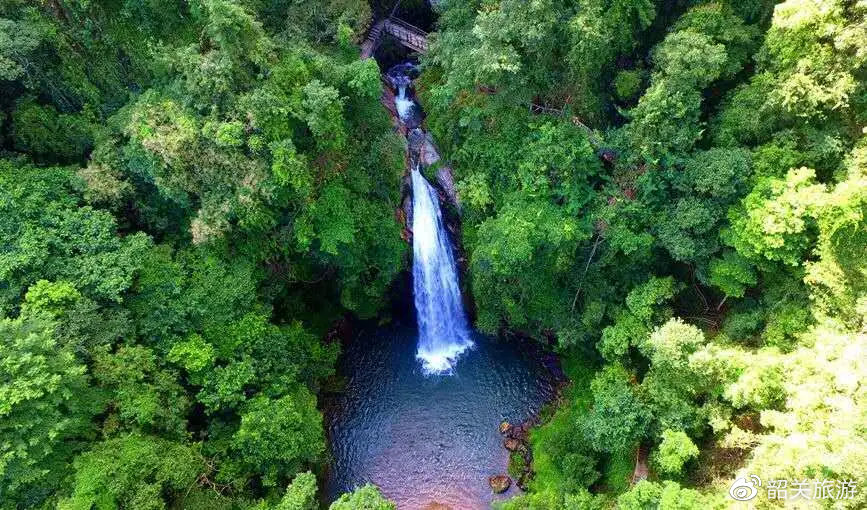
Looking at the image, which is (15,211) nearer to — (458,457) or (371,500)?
(371,500)

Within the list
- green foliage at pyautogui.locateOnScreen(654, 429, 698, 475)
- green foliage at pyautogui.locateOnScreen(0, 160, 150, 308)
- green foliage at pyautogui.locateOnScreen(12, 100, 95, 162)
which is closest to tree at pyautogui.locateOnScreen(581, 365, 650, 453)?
green foliage at pyautogui.locateOnScreen(654, 429, 698, 475)

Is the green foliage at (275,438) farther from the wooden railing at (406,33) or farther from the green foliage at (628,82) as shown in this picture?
the wooden railing at (406,33)

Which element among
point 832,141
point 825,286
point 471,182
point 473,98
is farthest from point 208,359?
point 832,141

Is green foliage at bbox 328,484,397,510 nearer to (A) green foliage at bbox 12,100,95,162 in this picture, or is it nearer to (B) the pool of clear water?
(B) the pool of clear water

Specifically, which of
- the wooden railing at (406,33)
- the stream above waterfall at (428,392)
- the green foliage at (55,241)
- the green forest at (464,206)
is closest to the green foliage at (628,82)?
the green forest at (464,206)

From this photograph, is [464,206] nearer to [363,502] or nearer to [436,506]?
[436,506]

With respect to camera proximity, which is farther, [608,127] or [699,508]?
[608,127]
